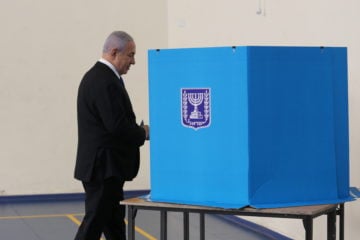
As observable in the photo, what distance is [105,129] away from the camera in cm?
376

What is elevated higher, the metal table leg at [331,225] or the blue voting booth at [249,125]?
the blue voting booth at [249,125]

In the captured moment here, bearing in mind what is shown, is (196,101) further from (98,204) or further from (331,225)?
(98,204)

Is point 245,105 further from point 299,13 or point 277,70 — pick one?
point 299,13

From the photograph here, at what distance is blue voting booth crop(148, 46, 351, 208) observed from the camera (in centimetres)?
305

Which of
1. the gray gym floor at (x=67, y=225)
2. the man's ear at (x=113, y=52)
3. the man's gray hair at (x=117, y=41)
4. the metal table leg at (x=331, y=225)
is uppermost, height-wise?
the man's gray hair at (x=117, y=41)

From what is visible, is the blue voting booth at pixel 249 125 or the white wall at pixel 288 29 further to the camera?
the white wall at pixel 288 29

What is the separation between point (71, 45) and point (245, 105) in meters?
5.25

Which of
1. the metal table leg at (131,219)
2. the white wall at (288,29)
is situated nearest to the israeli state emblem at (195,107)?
the metal table leg at (131,219)

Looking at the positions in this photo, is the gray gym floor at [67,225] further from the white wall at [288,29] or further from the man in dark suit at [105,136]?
the man in dark suit at [105,136]

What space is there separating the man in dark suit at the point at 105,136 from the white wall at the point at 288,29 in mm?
1537

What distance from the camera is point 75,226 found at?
6.34 metres

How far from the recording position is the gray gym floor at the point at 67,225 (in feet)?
19.4

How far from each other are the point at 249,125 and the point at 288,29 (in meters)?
2.55

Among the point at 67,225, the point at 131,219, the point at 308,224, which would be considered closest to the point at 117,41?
the point at 131,219
